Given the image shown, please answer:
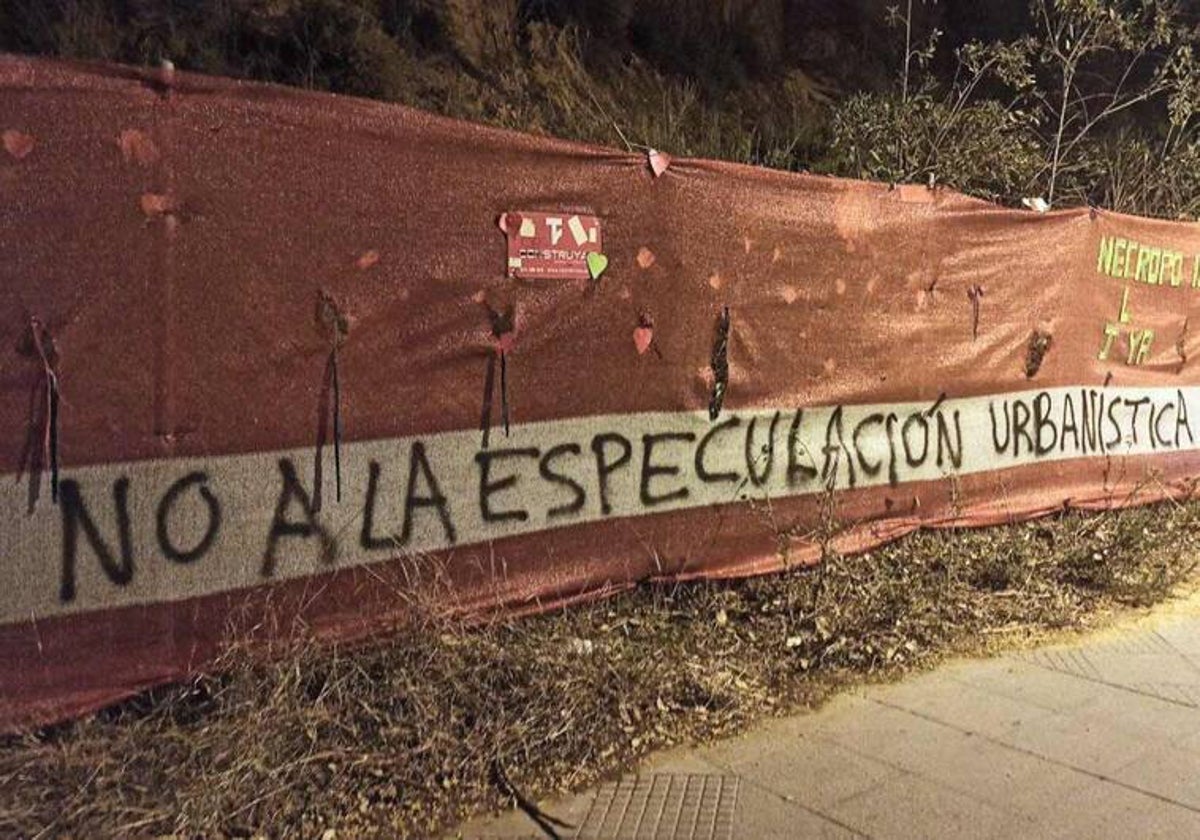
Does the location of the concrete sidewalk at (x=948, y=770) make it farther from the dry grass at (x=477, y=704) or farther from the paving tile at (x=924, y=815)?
the dry grass at (x=477, y=704)

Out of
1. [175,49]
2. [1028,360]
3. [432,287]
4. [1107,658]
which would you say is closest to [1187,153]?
[1028,360]

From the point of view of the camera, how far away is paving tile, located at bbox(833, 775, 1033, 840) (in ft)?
11.6

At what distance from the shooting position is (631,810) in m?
3.61

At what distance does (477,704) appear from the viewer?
3.85 m

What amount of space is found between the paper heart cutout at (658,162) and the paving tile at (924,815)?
256 centimetres

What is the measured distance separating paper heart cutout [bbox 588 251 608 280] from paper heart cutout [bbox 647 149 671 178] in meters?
0.46

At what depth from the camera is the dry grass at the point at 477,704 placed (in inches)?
130

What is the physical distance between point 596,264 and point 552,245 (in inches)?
9.2

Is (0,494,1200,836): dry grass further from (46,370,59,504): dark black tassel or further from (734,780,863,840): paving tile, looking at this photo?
(46,370,59,504): dark black tassel

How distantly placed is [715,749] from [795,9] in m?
10.5

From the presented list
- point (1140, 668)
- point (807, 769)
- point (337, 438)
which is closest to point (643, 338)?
point (337, 438)

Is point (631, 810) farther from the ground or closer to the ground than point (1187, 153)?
closer to the ground

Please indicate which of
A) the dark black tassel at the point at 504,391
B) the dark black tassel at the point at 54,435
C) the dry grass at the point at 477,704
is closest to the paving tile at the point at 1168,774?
the dry grass at the point at 477,704

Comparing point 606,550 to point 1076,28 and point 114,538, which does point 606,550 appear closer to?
point 114,538
